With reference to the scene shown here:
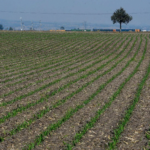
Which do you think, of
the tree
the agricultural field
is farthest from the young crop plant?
the tree

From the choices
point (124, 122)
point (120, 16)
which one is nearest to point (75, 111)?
point (124, 122)

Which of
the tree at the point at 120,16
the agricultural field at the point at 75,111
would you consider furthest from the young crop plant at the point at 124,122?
the tree at the point at 120,16

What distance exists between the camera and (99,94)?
15.5 metres

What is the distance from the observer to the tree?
113419 millimetres

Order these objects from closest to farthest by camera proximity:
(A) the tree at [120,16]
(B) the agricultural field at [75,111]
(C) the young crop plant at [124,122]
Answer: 1. (C) the young crop plant at [124,122]
2. (B) the agricultural field at [75,111]
3. (A) the tree at [120,16]

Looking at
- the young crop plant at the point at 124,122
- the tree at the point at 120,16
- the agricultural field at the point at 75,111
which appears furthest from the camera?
the tree at the point at 120,16

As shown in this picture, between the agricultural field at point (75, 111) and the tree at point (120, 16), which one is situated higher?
the tree at point (120, 16)

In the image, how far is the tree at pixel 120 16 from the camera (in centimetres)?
11342

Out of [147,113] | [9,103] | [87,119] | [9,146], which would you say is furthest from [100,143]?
[9,103]

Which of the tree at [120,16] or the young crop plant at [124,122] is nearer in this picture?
the young crop plant at [124,122]

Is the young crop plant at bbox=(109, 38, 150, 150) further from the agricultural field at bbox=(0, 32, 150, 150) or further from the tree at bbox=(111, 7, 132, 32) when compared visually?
the tree at bbox=(111, 7, 132, 32)

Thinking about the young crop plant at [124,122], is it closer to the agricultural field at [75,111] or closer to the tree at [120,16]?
the agricultural field at [75,111]

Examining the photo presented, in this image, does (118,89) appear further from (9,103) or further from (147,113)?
(9,103)

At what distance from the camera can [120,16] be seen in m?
114
